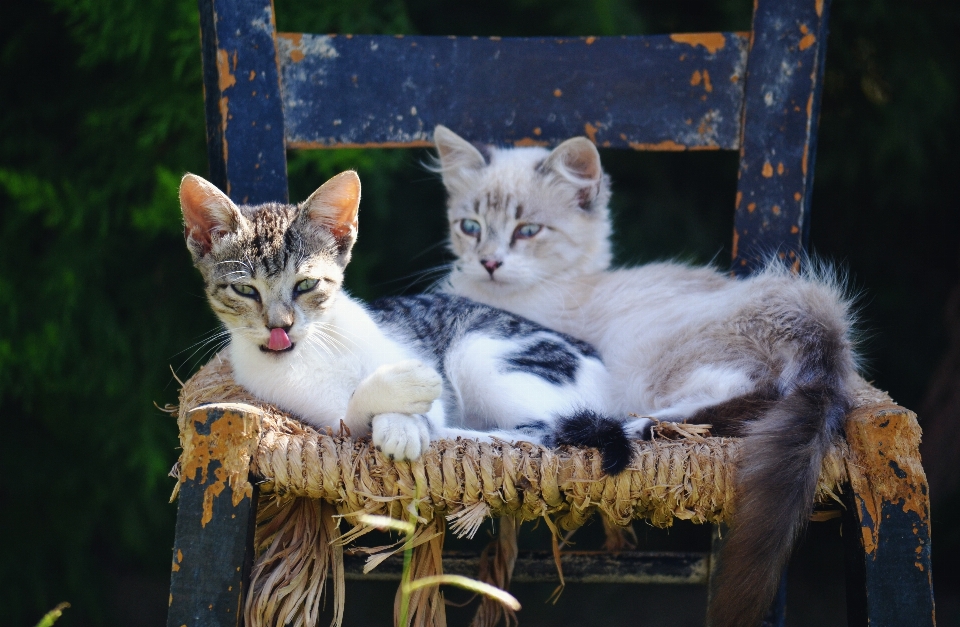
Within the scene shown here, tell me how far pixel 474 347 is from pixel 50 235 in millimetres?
1500

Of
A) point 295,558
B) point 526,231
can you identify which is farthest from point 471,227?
point 295,558

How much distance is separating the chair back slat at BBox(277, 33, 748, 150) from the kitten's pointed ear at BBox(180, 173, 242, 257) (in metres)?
0.38

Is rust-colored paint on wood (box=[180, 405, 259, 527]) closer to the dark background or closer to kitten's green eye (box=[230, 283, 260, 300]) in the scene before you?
kitten's green eye (box=[230, 283, 260, 300])

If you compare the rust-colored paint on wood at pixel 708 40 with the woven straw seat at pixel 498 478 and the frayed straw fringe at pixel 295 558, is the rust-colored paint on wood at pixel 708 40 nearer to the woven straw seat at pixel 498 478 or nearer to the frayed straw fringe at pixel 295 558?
the woven straw seat at pixel 498 478

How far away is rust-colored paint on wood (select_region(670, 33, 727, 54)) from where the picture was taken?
1.69 metres

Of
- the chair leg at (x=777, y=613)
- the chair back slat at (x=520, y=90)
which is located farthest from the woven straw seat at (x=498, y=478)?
the chair back slat at (x=520, y=90)

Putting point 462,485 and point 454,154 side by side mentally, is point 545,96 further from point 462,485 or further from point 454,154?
point 462,485

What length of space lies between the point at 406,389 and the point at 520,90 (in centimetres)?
85

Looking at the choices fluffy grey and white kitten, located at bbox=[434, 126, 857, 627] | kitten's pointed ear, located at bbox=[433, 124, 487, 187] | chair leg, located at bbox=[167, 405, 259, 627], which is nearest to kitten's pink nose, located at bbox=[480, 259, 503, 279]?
fluffy grey and white kitten, located at bbox=[434, 126, 857, 627]

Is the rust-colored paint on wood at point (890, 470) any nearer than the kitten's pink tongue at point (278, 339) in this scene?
Yes

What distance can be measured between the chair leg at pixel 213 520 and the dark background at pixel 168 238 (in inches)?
41.0

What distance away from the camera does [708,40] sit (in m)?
1.70

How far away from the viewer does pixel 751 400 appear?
1.28 metres

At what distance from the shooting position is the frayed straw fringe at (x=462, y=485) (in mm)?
1076
